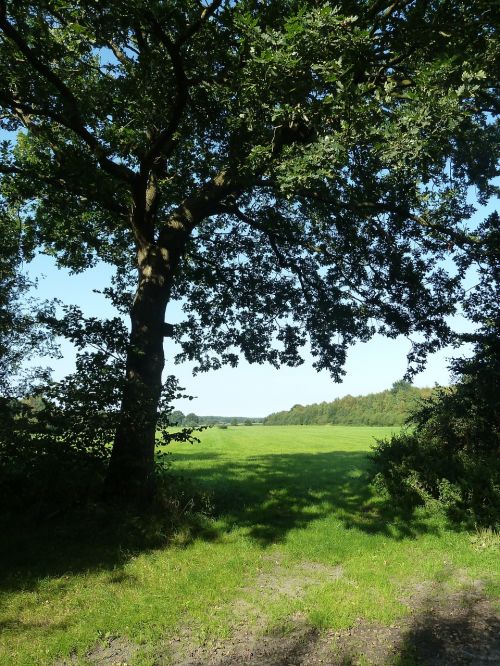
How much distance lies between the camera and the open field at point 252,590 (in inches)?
210

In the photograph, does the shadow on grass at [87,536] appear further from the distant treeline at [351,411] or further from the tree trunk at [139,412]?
the distant treeline at [351,411]

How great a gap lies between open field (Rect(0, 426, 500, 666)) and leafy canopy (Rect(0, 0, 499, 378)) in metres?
7.37

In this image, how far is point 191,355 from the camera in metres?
17.7

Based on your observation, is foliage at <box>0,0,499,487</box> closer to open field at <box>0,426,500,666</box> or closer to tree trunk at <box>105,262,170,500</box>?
tree trunk at <box>105,262,170,500</box>

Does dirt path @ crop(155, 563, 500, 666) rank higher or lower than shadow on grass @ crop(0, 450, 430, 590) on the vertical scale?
lower

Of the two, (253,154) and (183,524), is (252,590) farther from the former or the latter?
(253,154)

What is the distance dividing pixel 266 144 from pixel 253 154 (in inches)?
41.9

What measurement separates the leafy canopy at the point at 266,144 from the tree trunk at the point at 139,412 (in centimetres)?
254

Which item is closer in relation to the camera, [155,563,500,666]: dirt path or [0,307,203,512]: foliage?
[155,563,500,666]: dirt path

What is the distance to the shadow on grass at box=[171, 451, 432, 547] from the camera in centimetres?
990

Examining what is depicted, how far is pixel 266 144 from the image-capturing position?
10.1 m

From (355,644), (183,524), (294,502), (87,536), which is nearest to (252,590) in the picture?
(355,644)

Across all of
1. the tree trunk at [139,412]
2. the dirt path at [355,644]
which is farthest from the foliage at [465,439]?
the tree trunk at [139,412]

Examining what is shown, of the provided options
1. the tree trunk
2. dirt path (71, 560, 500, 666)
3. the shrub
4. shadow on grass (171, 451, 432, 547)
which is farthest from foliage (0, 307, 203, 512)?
the shrub
